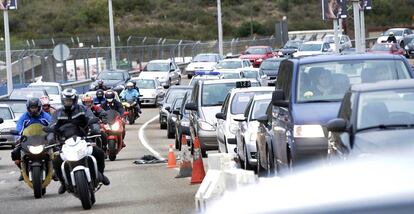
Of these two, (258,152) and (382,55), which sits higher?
(382,55)

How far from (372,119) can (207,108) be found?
591 inches

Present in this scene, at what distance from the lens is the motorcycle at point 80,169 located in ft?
47.6

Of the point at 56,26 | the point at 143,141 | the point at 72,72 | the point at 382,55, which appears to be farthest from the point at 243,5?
the point at 382,55

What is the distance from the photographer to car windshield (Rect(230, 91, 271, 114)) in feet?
71.9

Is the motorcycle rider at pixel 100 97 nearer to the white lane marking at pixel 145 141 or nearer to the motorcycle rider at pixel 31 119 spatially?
the white lane marking at pixel 145 141

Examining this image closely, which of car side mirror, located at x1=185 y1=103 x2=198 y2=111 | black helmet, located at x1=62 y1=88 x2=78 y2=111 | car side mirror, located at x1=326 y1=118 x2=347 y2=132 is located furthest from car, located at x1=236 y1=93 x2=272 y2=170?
car side mirror, located at x1=326 y1=118 x2=347 y2=132

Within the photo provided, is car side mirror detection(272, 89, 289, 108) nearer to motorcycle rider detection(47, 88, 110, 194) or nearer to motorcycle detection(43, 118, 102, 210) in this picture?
motorcycle detection(43, 118, 102, 210)

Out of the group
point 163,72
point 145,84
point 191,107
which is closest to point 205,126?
point 191,107

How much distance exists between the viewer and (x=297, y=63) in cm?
1465

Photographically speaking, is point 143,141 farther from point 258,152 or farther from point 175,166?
point 258,152

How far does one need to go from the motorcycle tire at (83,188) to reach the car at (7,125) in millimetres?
17632

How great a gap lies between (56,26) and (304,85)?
107 m

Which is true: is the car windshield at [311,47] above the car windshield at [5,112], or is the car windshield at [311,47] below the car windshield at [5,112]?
above

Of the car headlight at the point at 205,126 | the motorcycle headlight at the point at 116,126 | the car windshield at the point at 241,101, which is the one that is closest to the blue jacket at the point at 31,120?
the car windshield at the point at 241,101
